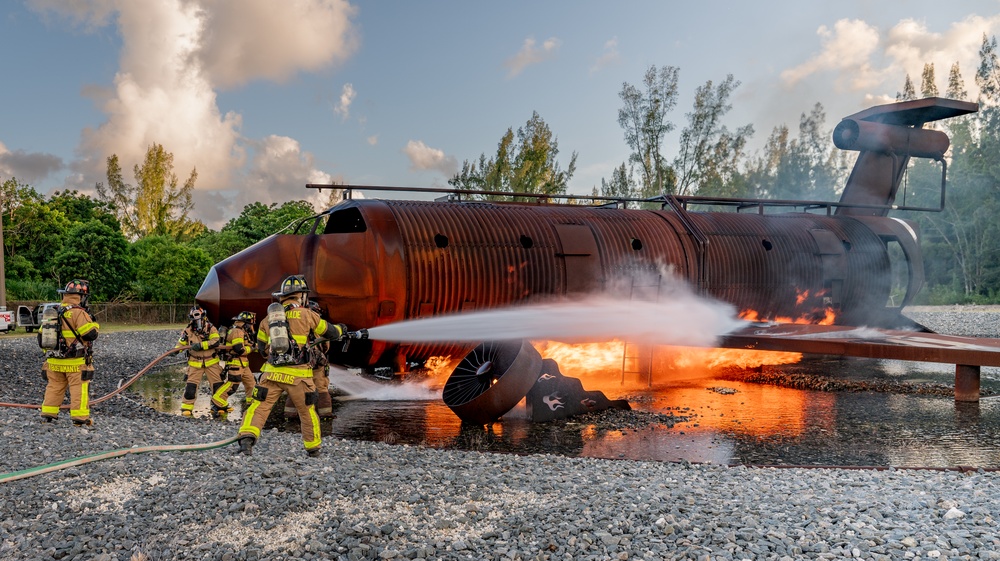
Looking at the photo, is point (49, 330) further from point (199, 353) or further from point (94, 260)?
point (94, 260)

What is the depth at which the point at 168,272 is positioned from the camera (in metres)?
36.7

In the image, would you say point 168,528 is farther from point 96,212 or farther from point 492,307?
point 96,212

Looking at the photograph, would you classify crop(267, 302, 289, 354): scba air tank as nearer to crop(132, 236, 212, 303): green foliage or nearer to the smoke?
the smoke

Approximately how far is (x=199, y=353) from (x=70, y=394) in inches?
A: 84.9

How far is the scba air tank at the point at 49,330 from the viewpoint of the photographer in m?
8.80

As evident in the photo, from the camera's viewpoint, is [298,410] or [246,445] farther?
[298,410]

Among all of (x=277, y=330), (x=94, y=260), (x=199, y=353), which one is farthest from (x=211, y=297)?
(x=94, y=260)

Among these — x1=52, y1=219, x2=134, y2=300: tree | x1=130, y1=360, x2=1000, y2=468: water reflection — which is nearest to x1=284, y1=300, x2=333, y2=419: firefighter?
x1=130, y1=360, x2=1000, y2=468: water reflection

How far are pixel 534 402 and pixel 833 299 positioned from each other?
29.3ft

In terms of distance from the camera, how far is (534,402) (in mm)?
9734

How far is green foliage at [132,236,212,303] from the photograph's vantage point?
36781mm

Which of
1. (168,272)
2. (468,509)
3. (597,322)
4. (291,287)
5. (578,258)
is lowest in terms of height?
(468,509)

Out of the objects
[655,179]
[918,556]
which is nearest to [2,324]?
[918,556]

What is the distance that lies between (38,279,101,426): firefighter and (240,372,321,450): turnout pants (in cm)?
314
